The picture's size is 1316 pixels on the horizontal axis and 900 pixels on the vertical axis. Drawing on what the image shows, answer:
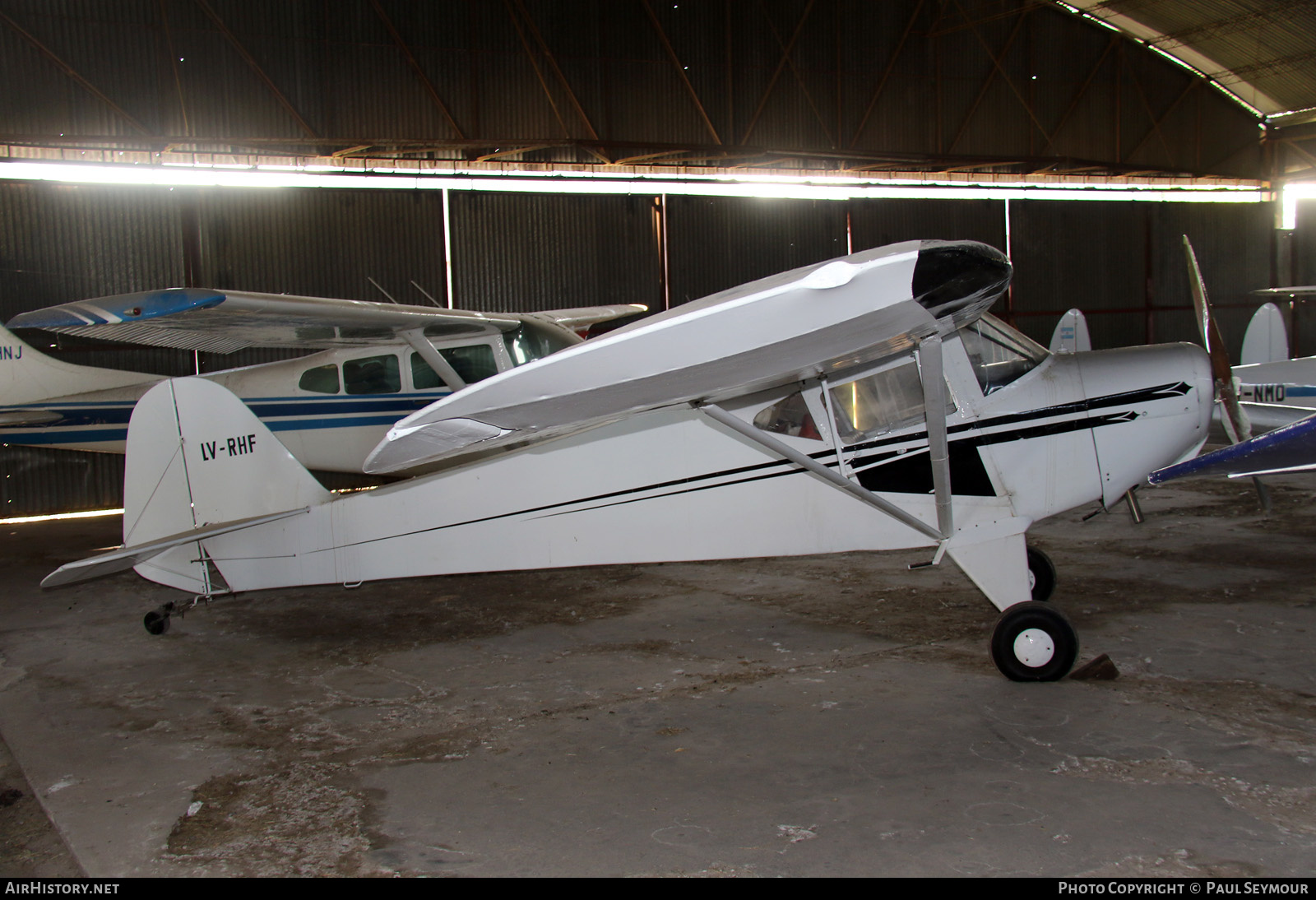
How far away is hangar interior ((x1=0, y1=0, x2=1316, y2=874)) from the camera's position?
13109mm

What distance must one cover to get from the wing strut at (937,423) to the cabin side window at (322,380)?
281 inches

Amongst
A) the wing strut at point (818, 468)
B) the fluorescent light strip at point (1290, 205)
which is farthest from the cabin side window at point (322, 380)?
the fluorescent light strip at point (1290, 205)

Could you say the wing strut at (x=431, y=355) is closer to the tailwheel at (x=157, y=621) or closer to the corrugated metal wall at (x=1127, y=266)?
the tailwheel at (x=157, y=621)

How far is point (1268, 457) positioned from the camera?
418cm

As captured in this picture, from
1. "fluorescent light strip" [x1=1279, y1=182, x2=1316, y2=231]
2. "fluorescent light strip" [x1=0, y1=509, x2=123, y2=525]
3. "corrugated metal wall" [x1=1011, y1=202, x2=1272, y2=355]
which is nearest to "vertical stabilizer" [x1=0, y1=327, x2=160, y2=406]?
"fluorescent light strip" [x1=0, y1=509, x2=123, y2=525]

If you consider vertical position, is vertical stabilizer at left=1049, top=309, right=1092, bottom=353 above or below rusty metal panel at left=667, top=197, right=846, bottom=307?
below

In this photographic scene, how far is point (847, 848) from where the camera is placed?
135 inches

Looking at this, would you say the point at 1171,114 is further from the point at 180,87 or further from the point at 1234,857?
the point at 1234,857

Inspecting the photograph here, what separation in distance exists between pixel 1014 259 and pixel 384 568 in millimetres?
17713

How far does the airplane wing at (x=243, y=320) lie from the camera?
608cm

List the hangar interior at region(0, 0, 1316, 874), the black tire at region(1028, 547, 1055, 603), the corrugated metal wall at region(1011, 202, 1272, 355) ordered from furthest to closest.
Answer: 1. the corrugated metal wall at region(1011, 202, 1272, 355)
2. the hangar interior at region(0, 0, 1316, 874)
3. the black tire at region(1028, 547, 1055, 603)

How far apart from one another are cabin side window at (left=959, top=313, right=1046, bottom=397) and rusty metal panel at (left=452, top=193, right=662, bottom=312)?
11026 mm

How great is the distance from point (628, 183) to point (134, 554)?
12.7m

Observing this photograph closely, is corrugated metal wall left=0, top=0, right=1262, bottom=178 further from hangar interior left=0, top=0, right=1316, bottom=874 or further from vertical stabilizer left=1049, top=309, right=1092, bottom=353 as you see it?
vertical stabilizer left=1049, top=309, right=1092, bottom=353
